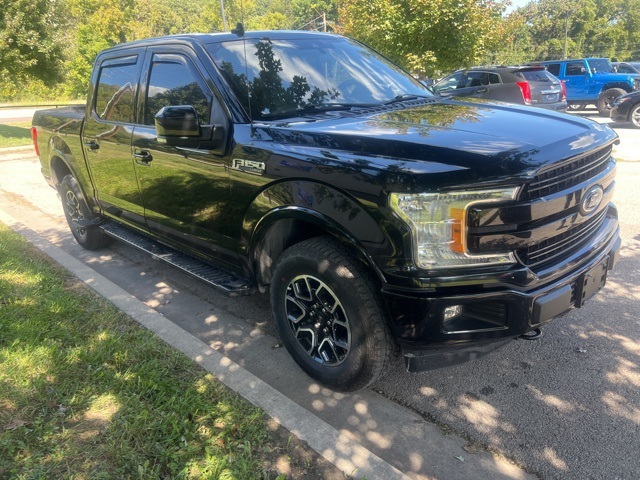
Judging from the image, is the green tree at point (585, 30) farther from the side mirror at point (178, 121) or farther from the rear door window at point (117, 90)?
the side mirror at point (178, 121)

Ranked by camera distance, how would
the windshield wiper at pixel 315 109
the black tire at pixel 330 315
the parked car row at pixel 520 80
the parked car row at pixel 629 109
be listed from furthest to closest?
the parked car row at pixel 520 80
the parked car row at pixel 629 109
the windshield wiper at pixel 315 109
the black tire at pixel 330 315

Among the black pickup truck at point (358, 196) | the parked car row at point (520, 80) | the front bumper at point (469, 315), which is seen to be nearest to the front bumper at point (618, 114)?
the parked car row at point (520, 80)

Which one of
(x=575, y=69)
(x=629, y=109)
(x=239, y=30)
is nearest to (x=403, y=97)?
(x=239, y=30)

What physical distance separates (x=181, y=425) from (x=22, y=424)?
0.85m

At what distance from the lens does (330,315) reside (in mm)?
2826

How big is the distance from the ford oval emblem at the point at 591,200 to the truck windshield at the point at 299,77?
1513 millimetres

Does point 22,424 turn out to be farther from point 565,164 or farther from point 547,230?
point 565,164

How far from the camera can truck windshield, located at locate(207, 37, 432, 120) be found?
10.7 feet

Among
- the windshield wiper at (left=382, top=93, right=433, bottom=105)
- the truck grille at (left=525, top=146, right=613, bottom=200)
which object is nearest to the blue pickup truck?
the windshield wiper at (left=382, top=93, right=433, bottom=105)

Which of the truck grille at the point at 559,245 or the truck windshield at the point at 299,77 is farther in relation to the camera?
the truck windshield at the point at 299,77

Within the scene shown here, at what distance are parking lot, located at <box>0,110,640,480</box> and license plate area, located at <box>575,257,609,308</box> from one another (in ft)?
1.98

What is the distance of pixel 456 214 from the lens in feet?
7.45

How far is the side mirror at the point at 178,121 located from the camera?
9.98 feet

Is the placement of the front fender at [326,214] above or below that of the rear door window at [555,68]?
above
